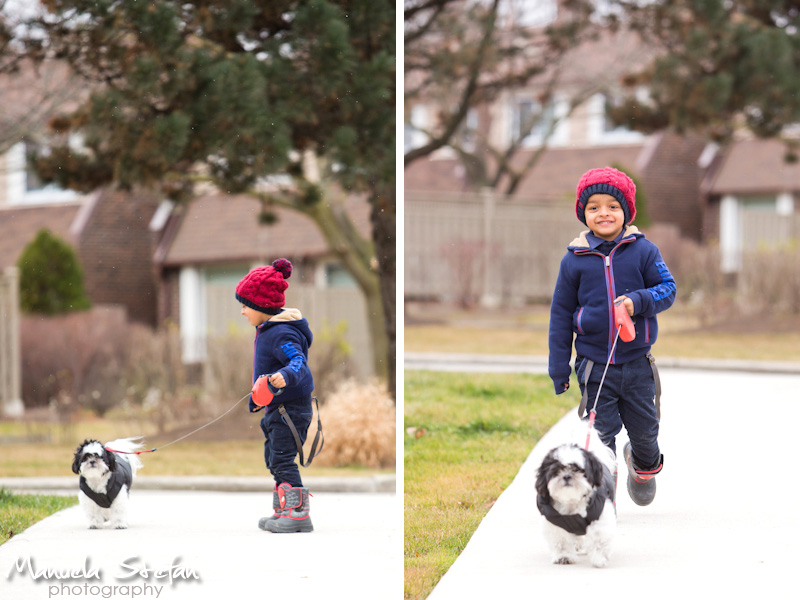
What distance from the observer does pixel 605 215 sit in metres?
4.51

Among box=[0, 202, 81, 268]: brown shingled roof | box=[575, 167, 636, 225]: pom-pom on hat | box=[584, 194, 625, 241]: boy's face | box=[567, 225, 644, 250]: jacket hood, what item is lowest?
box=[567, 225, 644, 250]: jacket hood

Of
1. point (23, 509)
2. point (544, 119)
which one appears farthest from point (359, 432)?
point (544, 119)

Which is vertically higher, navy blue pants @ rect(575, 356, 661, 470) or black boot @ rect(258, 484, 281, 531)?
navy blue pants @ rect(575, 356, 661, 470)

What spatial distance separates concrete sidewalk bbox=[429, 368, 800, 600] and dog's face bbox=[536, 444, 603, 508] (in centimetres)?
32

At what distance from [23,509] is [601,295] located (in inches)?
143

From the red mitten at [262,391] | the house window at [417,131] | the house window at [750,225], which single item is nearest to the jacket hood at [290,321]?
the red mitten at [262,391]

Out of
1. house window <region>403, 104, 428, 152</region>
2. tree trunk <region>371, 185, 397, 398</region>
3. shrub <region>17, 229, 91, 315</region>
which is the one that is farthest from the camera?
house window <region>403, 104, 428, 152</region>

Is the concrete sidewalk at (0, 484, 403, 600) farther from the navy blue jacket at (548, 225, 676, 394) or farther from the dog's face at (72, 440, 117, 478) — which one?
the navy blue jacket at (548, 225, 676, 394)

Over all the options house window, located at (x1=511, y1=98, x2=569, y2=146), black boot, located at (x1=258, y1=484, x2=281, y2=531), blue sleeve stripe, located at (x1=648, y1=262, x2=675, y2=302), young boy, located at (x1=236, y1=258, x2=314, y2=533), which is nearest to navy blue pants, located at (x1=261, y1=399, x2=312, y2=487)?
young boy, located at (x1=236, y1=258, x2=314, y2=533)

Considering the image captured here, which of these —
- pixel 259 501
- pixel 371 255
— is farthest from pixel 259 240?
pixel 259 501

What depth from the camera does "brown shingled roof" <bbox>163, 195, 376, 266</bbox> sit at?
53.0ft

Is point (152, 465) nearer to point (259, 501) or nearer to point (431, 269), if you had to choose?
point (259, 501)

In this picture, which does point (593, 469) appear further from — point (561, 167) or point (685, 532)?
point (561, 167)

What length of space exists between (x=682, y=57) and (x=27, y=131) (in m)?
8.85
